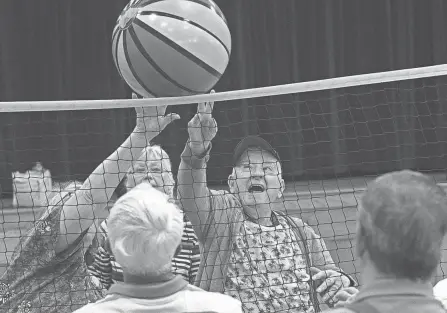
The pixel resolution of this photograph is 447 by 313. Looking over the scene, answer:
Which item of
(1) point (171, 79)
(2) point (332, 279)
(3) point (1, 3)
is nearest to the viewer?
(2) point (332, 279)

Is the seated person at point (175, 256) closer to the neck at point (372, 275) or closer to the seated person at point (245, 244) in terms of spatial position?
the seated person at point (245, 244)

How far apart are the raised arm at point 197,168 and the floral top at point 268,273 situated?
0.65ft

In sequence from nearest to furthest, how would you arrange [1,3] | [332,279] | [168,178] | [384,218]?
1. [384,218]
2. [332,279]
3. [168,178]
4. [1,3]

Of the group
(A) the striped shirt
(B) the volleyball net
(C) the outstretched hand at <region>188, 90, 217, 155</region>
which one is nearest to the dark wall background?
(B) the volleyball net

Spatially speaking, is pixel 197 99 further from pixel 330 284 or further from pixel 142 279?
pixel 142 279

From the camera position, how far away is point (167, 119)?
3.39 metres

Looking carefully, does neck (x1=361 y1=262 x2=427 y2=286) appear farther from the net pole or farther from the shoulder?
the net pole

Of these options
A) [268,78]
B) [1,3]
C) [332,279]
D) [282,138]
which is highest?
[1,3]

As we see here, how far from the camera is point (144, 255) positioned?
6.74ft

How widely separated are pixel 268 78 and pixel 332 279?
3.82 metres

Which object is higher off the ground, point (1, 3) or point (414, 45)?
point (1, 3)

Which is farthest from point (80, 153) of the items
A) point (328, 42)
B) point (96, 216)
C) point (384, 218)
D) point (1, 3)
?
point (384, 218)

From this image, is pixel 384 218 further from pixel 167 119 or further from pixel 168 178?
pixel 168 178

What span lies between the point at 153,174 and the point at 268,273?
65cm
